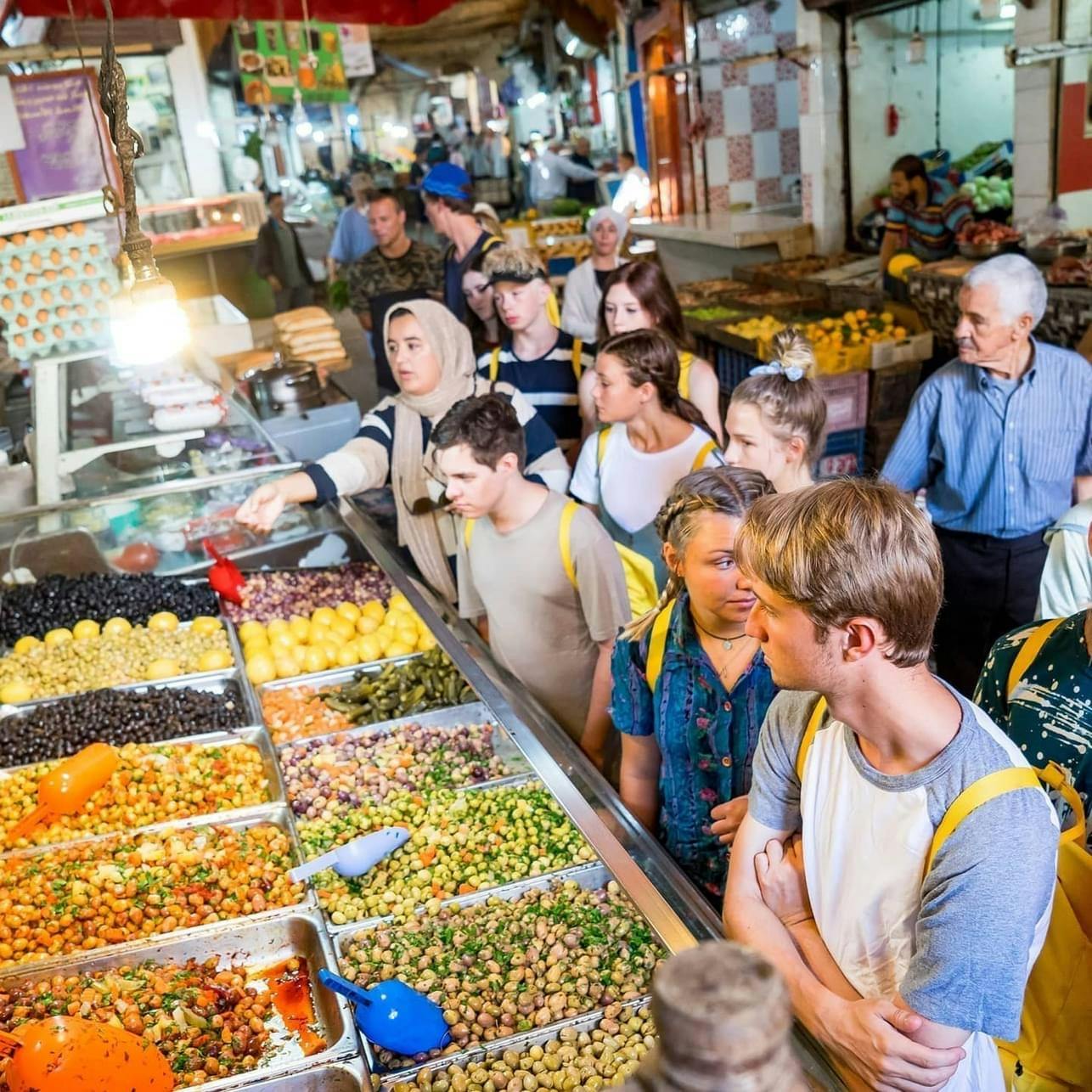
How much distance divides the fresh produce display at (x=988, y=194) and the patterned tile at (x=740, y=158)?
18.1ft

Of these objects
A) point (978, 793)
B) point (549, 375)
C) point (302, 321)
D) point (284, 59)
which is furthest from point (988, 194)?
point (284, 59)

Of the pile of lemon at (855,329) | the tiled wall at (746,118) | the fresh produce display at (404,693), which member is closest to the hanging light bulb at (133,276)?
the fresh produce display at (404,693)

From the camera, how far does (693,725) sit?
7.98 ft

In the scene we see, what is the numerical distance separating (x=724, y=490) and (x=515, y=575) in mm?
1052

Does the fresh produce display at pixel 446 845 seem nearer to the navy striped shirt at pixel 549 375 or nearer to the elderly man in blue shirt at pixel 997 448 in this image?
the elderly man in blue shirt at pixel 997 448

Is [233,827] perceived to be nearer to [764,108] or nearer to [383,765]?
[383,765]

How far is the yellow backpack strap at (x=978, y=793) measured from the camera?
1.46m

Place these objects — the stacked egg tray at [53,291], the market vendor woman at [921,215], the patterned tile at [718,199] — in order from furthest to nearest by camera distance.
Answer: the patterned tile at [718,199]
the market vendor woman at [921,215]
the stacked egg tray at [53,291]

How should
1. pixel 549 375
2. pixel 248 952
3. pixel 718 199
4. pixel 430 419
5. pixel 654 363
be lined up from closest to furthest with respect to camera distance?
pixel 248 952, pixel 654 363, pixel 430 419, pixel 549 375, pixel 718 199

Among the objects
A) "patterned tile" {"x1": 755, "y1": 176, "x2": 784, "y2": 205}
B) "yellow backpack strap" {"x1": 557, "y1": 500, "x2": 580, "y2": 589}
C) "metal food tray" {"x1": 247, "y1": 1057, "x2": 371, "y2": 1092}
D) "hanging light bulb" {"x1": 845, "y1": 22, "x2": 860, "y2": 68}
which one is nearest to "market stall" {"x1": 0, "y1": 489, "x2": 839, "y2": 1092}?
"metal food tray" {"x1": 247, "y1": 1057, "x2": 371, "y2": 1092}

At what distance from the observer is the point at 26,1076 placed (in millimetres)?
1646

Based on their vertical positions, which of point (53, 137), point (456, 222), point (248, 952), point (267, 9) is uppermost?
point (267, 9)

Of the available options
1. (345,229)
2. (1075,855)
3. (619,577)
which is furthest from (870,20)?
(1075,855)

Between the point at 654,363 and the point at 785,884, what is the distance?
2397mm
